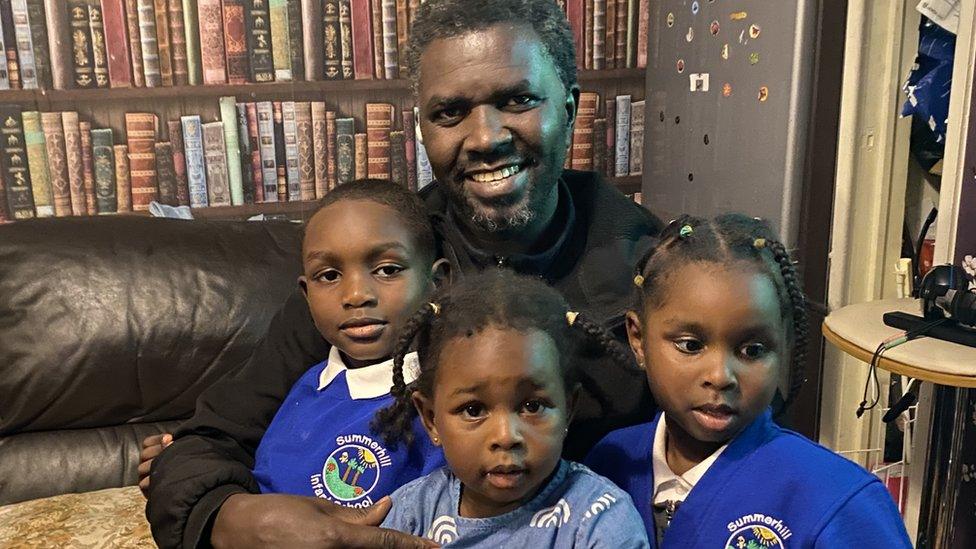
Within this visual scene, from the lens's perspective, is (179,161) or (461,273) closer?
(461,273)

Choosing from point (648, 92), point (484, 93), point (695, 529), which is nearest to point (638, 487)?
point (695, 529)

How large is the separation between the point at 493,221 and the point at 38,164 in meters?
2.30

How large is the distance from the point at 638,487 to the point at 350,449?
41cm

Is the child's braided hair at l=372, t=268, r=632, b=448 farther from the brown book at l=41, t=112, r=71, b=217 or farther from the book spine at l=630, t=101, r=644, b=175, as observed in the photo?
the book spine at l=630, t=101, r=644, b=175

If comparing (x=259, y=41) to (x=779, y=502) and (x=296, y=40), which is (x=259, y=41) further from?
(x=779, y=502)

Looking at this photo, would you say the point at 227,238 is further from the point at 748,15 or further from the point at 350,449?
the point at 748,15

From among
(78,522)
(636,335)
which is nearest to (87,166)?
(78,522)

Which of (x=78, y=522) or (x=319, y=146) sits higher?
(x=319, y=146)

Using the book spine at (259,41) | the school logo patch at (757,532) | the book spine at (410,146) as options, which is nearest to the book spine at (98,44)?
the book spine at (259,41)

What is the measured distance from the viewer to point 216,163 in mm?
3236

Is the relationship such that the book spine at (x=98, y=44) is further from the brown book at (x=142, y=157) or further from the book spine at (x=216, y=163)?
the book spine at (x=216, y=163)

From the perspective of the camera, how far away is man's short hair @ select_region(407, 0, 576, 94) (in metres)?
1.40

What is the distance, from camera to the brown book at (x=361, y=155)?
3.37 metres

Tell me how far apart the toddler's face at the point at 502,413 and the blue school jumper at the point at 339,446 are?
0.15 metres
